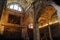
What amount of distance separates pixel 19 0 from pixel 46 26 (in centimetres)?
705

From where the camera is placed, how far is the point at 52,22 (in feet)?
34.8

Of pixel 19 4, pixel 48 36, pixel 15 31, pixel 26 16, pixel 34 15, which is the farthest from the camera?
pixel 19 4

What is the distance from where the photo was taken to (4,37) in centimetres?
1168

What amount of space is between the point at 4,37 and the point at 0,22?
1.85m

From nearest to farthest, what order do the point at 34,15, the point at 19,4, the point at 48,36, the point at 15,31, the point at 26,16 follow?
the point at 48,36
the point at 34,15
the point at 15,31
the point at 26,16
the point at 19,4

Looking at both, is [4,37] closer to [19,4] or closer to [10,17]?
[10,17]

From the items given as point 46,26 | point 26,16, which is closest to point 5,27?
point 26,16

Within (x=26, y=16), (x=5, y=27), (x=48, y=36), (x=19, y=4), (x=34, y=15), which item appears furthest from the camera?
(x=19, y=4)

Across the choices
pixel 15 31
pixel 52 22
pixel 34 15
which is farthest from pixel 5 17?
pixel 52 22

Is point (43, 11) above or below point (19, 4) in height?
below

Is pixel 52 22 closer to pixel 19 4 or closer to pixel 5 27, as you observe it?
pixel 5 27

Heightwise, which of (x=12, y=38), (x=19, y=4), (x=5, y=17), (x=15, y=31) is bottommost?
(x=12, y=38)

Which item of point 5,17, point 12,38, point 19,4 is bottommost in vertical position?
point 12,38

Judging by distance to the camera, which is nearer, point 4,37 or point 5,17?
point 4,37
